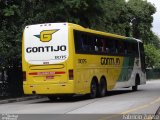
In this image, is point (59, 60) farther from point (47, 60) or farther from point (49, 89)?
point (49, 89)

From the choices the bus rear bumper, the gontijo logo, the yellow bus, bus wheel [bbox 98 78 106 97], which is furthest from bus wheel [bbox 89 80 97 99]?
the gontijo logo

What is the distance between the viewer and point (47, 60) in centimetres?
2434

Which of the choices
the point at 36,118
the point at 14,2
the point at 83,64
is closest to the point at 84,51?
the point at 83,64

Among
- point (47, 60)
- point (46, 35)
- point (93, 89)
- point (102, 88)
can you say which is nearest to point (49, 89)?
point (47, 60)

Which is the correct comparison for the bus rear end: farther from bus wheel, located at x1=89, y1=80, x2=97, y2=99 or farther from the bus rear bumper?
bus wheel, located at x1=89, y1=80, x2=97, y2=99

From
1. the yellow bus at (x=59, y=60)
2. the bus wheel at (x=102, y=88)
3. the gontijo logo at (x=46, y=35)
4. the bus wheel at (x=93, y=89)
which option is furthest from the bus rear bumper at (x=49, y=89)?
the bus wheel at (x=102, y=88)

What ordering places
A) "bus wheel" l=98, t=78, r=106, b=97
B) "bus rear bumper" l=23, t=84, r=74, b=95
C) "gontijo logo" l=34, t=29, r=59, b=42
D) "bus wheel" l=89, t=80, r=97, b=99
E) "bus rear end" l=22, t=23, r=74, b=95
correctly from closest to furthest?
"bus rear bumper" l=23, t=84, r=74, b=95
"bus rear end" l=22, t=23, r=74, b=95
"gontijo logo" l=34, t=29, r=59, b=42
"bus wheel" l=89, t=80, r=97, b=99
"bus wheel" l=98, t=78, r=106, b=97

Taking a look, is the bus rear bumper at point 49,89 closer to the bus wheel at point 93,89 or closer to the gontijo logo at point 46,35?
the gontijo logo at point 46,35

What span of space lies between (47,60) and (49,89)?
1361 millimetres

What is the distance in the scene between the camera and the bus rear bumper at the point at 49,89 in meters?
24.0

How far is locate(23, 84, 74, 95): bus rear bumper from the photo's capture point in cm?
2398

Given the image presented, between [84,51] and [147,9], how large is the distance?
181ft

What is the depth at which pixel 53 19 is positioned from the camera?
3306 cm

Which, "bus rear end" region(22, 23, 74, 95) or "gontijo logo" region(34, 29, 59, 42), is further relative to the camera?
"gontijo logo" region(34, 29, 59, 42)
